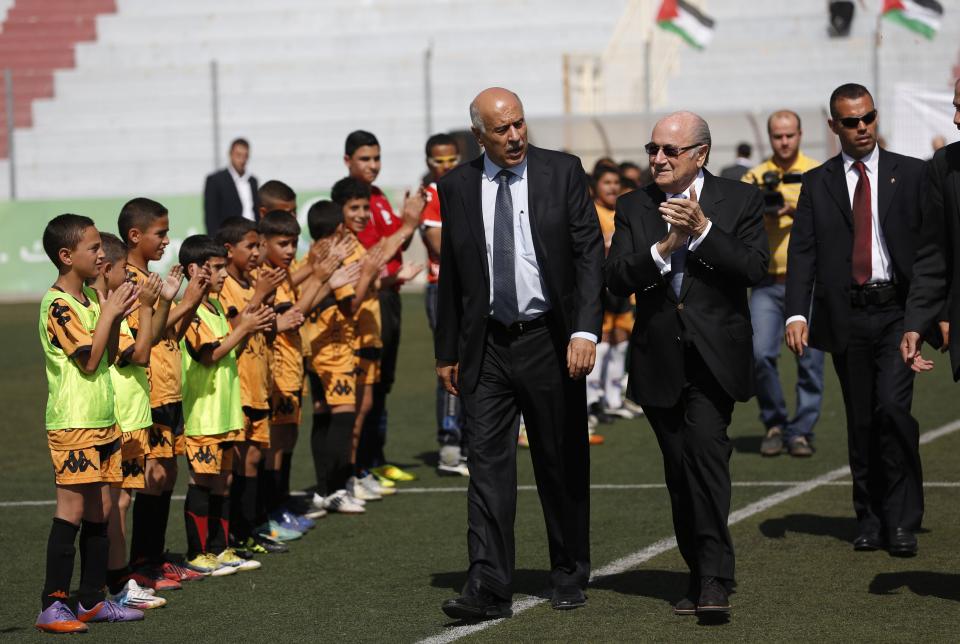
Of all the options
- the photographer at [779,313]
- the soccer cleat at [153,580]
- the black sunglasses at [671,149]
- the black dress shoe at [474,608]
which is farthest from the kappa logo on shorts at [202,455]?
the photographer at [779,313]

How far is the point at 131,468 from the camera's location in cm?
714

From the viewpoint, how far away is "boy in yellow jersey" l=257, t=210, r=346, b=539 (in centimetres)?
850

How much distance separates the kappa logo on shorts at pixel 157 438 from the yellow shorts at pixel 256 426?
2.18 ft

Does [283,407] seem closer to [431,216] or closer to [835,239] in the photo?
[431,216]

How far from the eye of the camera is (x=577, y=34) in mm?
30250

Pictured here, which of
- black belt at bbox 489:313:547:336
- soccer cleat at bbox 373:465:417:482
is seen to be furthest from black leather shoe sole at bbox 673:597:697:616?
soccer cleat at bbox 373:465:417:482

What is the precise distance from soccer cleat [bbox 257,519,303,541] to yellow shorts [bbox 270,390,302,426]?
58cm

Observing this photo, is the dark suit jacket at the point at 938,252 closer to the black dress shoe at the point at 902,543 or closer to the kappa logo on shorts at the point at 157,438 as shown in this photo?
the black dress shoe at the point at 902,543

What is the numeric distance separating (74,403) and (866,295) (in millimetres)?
3871

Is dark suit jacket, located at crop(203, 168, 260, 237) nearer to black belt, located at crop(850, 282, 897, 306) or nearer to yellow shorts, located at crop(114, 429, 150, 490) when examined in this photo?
yellow shorts, located at crop(114, 429, 150, 490)

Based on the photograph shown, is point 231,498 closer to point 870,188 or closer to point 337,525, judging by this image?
point 337,525

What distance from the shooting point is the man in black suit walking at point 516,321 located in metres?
6.67

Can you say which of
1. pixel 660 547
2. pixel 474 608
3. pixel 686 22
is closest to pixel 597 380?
pixel 660 547

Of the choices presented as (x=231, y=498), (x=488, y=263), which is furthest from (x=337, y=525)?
(x=488, y=263)
